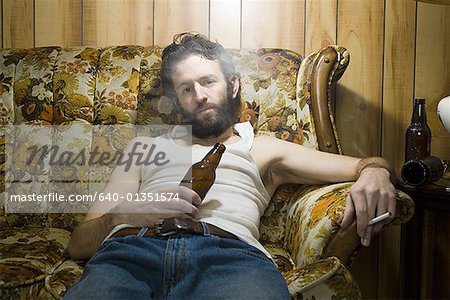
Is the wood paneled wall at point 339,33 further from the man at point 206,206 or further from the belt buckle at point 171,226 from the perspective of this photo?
the belt buckle at point 171,226

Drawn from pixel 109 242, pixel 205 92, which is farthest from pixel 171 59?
pixel 109 242

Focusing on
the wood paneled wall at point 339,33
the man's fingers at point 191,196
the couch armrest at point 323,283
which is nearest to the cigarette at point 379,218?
the couch armrest at point 323,283

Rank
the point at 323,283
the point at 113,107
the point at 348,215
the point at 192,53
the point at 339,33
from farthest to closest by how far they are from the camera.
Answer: the point at 339,33
the point at 113,107
the point at 192,53
the point at 348,215
the point at 323,283

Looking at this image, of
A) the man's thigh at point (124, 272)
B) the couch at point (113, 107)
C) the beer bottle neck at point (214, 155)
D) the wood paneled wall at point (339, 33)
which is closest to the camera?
the man's thigh at point (124, 272)

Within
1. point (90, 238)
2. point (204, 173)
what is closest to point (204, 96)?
point (204, 173)

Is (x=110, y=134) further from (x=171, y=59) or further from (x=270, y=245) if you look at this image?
(x=270, y=245)

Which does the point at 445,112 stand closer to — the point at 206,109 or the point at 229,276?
the point at 206,109

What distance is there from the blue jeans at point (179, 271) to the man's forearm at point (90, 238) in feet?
0.29

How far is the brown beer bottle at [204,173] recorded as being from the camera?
1503 mm

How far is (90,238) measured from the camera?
4.74 feet

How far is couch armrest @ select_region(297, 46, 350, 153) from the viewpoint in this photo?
1.73 m

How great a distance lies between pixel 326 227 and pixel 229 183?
0.28 meters

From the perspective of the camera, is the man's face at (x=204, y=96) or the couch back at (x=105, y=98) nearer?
the man's face at (x=204, y=96)

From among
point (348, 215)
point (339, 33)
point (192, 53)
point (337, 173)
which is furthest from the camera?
point (339, 33)
